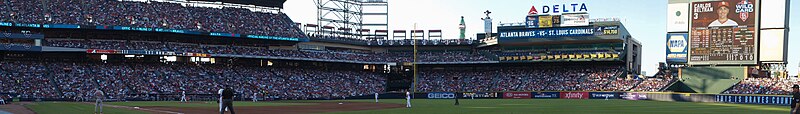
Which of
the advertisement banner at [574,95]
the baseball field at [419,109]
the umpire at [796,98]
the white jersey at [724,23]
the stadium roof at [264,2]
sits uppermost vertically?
the stadium roof at [264,2]

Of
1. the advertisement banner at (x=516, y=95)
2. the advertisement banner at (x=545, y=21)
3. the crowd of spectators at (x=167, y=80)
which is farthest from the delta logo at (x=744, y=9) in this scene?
the crowd of spectators at (x=167, y=80)

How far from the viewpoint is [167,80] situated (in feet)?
217

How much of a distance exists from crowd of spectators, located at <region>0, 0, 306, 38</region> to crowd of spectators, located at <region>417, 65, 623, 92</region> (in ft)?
55.6

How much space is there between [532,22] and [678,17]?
18806 mm

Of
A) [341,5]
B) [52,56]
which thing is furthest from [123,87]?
[341,5]

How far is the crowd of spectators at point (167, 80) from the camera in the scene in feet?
193

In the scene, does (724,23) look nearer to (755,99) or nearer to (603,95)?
(755,99)

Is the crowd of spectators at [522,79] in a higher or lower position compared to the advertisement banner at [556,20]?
lower

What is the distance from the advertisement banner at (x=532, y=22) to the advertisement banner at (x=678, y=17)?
17.4 m

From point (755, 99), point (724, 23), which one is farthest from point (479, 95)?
point (755, 99)

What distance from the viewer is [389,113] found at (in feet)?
109

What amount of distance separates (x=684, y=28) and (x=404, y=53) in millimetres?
34146

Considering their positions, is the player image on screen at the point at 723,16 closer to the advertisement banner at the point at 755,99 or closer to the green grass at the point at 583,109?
the advertisement banner at the point at 755,99

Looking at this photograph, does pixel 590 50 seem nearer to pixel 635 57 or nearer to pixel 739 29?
pixel 635 57
